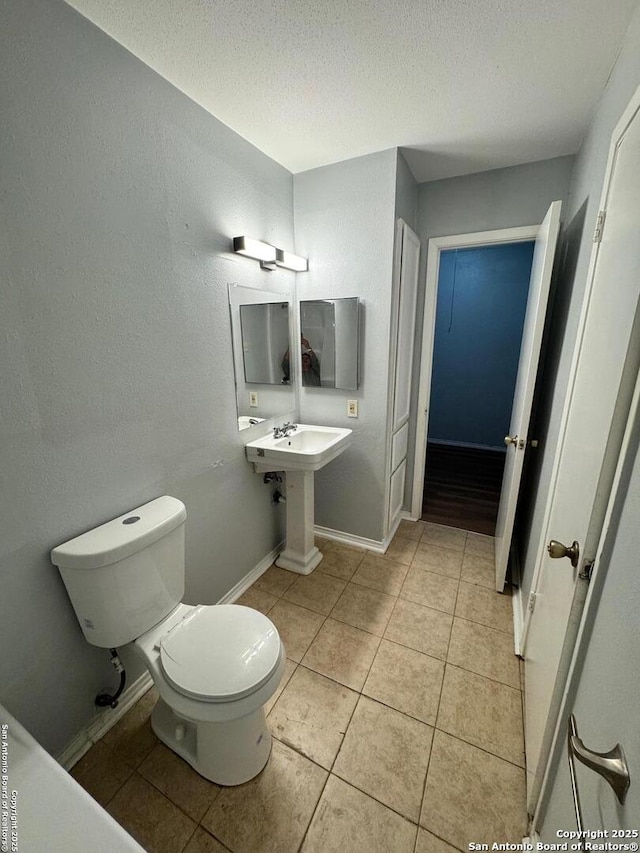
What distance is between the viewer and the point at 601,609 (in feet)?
2.32

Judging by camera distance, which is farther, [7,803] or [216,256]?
[216,256]

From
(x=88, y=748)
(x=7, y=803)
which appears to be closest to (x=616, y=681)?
(x=7, y=803)

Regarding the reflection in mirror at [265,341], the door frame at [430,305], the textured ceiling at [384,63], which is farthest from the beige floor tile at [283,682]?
the textured ceiling at [384,63]

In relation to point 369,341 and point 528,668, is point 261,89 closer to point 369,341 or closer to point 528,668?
point 369,341

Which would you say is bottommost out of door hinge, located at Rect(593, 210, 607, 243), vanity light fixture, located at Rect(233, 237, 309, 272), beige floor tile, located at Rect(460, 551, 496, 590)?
beige floor tile, located at Rect(460, 551, 496, 590)

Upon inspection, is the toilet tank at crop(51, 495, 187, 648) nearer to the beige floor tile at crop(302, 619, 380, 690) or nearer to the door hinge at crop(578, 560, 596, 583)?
the beige floor tile at crop(302, 619, 380, 690)

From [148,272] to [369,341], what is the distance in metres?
1.27

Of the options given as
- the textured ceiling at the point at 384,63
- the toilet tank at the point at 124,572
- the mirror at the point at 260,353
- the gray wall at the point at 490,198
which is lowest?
the toilet tank at the point at 124,572

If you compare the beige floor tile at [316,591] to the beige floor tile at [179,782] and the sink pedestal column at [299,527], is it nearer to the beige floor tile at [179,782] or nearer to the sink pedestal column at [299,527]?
the sink pedestal column at [299,527]

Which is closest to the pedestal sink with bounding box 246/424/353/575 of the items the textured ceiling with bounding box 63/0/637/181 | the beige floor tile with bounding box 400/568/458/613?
the beige floor tile with bounding box 400/568/458/613

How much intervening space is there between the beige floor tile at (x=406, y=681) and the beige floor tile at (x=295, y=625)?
13.4 inches

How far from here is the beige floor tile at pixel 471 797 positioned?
3.49ft

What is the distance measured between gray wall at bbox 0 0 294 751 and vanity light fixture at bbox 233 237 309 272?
3.6 inches

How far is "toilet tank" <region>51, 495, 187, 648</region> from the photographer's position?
44.0 inches
